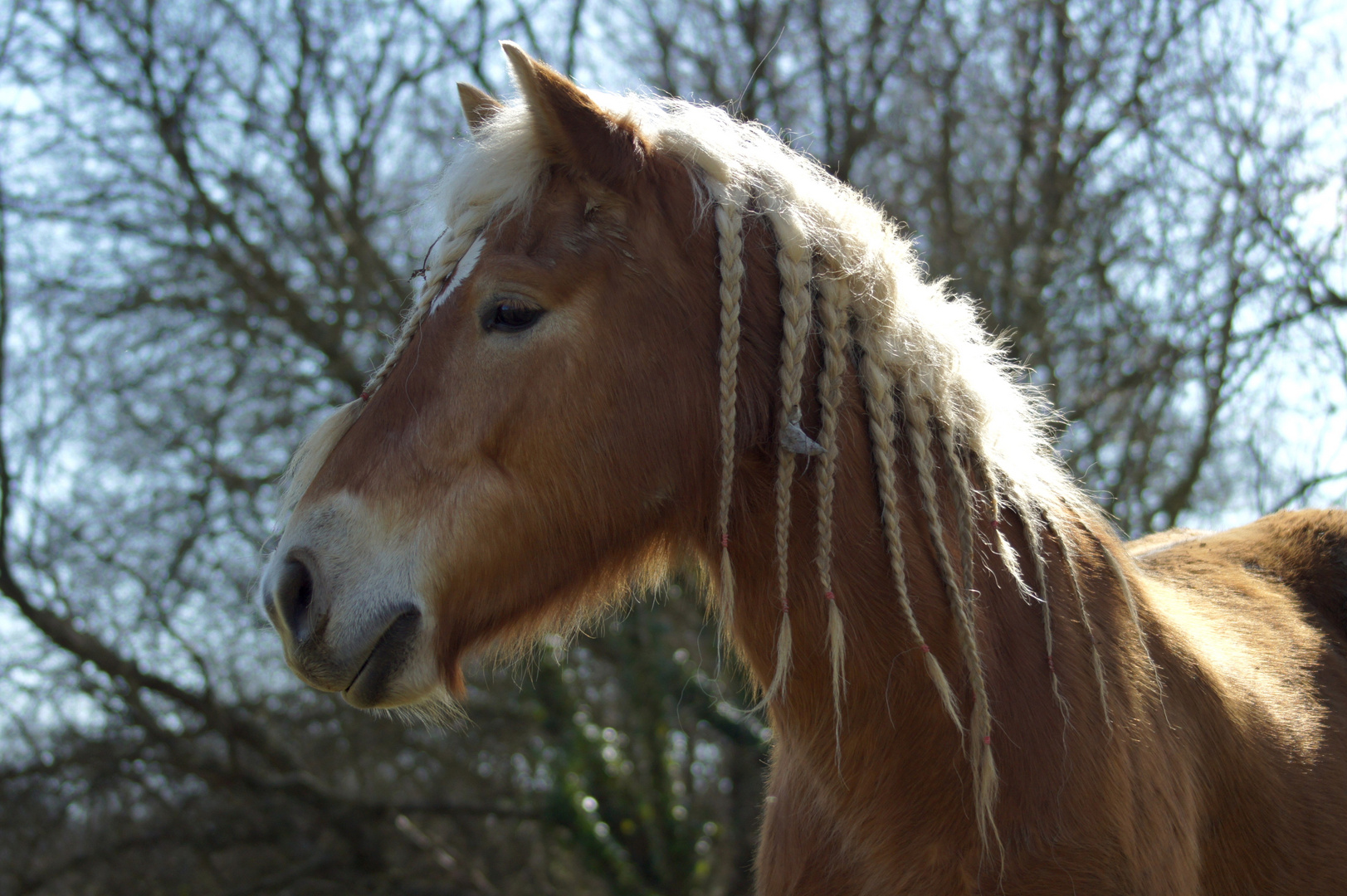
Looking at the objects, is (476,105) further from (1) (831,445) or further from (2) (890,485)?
(2) (890,485)

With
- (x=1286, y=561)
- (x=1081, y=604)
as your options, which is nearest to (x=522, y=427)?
(x=1081, y=604)

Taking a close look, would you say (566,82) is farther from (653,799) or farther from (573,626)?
(653,799)

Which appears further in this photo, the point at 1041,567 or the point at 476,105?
the point at 476,105

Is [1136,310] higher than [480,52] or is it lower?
lower

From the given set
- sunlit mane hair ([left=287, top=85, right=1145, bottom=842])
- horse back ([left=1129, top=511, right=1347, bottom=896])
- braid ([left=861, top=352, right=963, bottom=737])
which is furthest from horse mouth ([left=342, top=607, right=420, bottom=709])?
horse back ([left=1129, top=511, right=1347, bottom=896])

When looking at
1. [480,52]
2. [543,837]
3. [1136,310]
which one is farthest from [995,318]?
[543,837]

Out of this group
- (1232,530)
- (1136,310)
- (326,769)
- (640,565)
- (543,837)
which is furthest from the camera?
(326,769)

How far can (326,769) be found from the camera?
7.60 metres

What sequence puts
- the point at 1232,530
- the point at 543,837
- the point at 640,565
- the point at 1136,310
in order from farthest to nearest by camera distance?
the point at 543,837, the point at 1136,310, the point at 1232,530, the point at 640,565

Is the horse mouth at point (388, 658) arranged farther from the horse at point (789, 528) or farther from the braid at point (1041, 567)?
the braid at point (1041, 567)

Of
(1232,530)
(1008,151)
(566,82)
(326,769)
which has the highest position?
(1008,151)

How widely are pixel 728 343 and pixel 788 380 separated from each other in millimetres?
128

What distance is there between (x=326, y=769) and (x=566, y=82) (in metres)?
7.04

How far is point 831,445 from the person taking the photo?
69.9 inches
